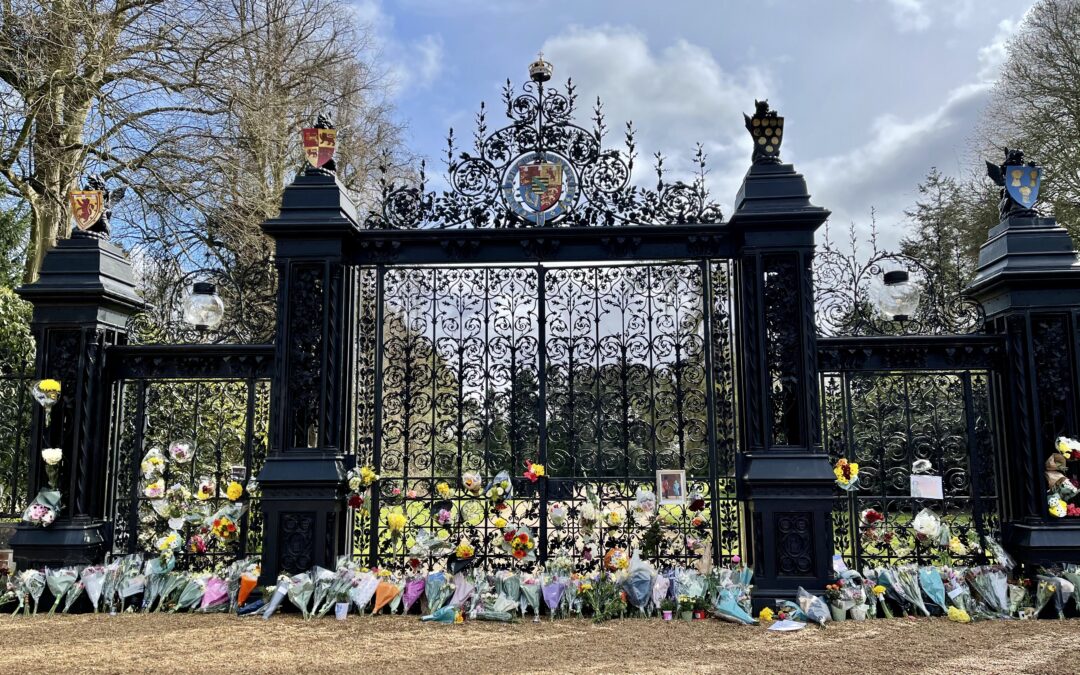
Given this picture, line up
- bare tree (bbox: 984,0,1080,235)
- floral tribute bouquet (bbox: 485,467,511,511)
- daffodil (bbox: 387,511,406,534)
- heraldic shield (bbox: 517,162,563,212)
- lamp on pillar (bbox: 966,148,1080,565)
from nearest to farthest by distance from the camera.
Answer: lamp on pillar (bbox: 966,148,1080,565) → daffodil (bbox: 387,511,406,534) → floral tribute bouquet (bbox: 485,467,511,511) → heraldic shield (bbox: 517,162,563,212) → bare tree (bbox: 984,0,1080,235)

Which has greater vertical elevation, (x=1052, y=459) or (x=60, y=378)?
(x=60, y=378)

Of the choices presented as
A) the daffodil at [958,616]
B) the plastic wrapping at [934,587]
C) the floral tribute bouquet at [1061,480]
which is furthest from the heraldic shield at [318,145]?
the floral tribute bouquet at [1061,480]

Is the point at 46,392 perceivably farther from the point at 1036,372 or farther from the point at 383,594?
the point at 1036,372

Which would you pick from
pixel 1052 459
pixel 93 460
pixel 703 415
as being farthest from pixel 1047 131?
pixel 93 460

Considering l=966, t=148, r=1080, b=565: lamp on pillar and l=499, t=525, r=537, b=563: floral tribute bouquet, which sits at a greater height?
l=966, t=148, r=1080, b=565: lamp on pillar

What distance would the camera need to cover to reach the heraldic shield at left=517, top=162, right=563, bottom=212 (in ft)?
20.6

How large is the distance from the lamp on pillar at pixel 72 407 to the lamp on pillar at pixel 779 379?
5.28m

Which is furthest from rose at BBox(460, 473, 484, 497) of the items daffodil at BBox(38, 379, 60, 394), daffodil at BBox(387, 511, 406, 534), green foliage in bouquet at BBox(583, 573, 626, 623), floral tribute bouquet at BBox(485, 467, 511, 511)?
daffodil at BBox(38, 379, 60, 394)

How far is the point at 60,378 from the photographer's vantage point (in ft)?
20.0

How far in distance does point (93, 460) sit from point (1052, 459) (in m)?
7.65

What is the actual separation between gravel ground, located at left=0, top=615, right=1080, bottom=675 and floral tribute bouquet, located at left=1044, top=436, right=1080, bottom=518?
33.1 inches

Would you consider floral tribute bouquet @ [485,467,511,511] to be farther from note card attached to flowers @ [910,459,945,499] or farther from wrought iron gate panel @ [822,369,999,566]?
note card attached to flowers @ [910,459,945,499]

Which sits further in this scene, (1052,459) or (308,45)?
(308,45)

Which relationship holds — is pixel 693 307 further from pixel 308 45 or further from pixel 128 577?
pixel 308 45
